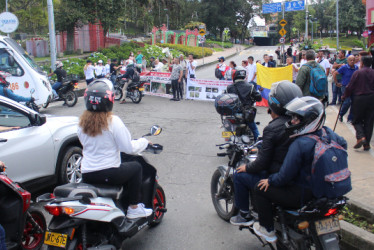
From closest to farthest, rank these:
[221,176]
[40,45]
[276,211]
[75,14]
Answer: [276,211]
[221,176]
[75,14]
[40,45]

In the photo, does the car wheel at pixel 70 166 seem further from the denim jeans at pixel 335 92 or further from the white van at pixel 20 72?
the denim jeans at pixel 335 92

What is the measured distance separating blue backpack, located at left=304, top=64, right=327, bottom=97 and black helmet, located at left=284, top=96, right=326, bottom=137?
5.27 meters

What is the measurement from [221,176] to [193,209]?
33.2 inches

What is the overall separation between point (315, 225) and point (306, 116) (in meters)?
0.92

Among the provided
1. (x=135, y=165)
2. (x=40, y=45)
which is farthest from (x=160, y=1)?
(x=135, y=165)

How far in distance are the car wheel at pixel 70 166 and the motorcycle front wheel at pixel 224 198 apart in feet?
6.59

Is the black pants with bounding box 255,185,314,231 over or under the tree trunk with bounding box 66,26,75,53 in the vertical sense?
under

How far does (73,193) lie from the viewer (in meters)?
3.65

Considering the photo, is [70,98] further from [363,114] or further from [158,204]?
[158,204]

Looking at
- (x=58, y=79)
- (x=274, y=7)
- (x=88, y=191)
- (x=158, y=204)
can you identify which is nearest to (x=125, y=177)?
(x=88, y=191)

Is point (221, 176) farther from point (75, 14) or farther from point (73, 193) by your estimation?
point (75, 14)

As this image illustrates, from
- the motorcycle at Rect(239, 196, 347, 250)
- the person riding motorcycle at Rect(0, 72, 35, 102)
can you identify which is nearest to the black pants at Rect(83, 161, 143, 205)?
the motorcycle at Rect(239, 196, 347, 250)

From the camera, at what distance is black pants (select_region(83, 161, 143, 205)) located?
12.8 ft

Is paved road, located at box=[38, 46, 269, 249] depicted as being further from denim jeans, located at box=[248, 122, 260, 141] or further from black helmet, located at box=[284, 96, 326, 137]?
black helmet, located at box=[284, 96, 326, 137]
